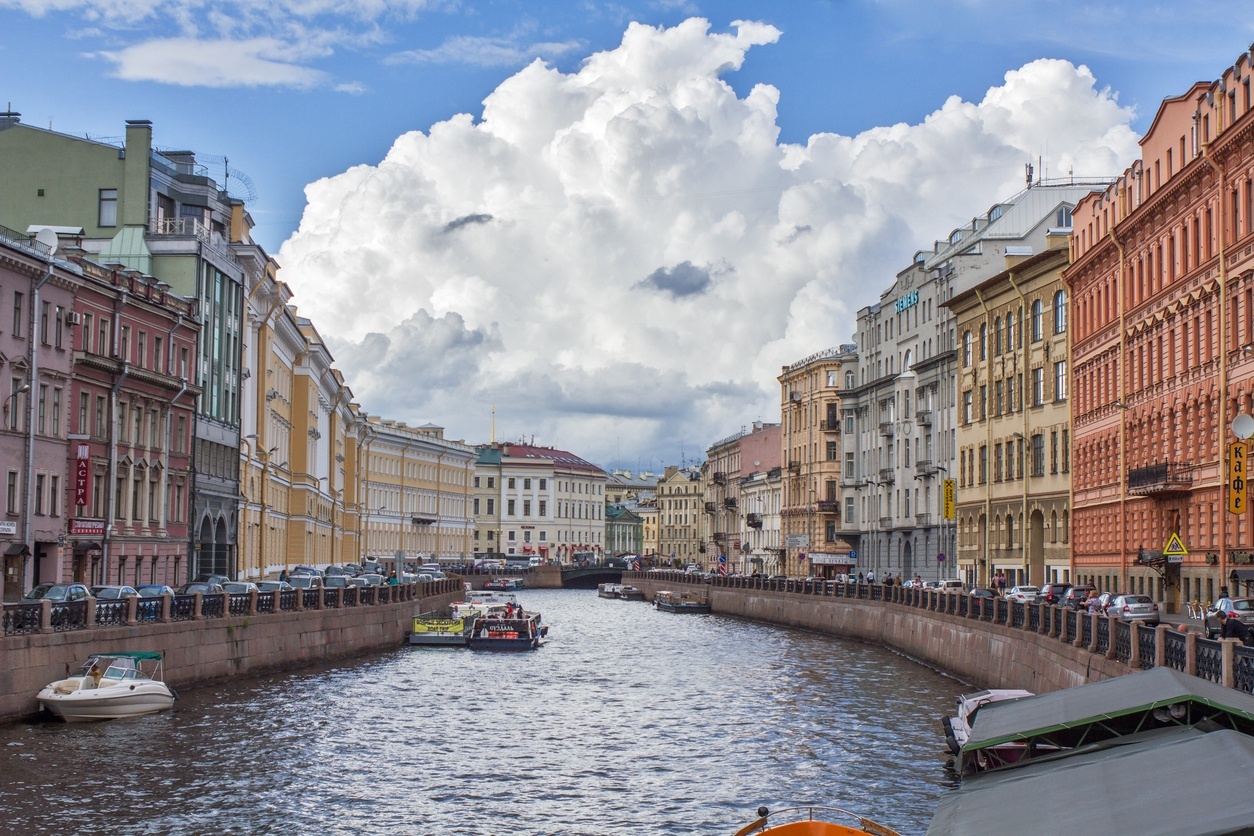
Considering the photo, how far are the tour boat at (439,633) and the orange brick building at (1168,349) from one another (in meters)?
25.8

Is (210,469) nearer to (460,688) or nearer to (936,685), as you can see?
(460,688)

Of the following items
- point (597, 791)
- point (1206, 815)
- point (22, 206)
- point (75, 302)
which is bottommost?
point (597, 791)

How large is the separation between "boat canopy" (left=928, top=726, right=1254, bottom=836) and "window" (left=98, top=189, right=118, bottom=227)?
5529 centimetres

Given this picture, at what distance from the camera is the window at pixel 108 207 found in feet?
211

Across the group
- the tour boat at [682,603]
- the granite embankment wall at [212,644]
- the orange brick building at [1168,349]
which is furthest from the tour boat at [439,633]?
→ the tour boat at [682,603]

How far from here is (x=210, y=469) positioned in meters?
65.2

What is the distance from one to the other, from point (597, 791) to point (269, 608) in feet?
71.7

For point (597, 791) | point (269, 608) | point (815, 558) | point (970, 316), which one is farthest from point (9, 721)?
point (815, 558)

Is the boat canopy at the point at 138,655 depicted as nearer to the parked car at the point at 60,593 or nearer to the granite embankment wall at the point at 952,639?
the parked car at the point at 60,593

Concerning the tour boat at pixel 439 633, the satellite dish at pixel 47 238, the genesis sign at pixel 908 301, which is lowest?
the tour boat at pixel 439 633

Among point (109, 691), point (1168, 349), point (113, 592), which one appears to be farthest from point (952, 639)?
point (109, 691)

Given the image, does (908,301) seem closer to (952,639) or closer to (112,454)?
(952,639)

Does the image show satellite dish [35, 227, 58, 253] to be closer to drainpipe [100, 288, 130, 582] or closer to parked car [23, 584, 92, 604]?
drainpipe [100, 288, 130, 582]

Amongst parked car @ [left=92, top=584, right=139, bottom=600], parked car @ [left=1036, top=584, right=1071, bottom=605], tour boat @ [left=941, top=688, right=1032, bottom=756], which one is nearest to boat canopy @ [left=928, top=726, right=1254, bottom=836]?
tour boat @ [left=941, top=688, right=1032, bottom=756]
